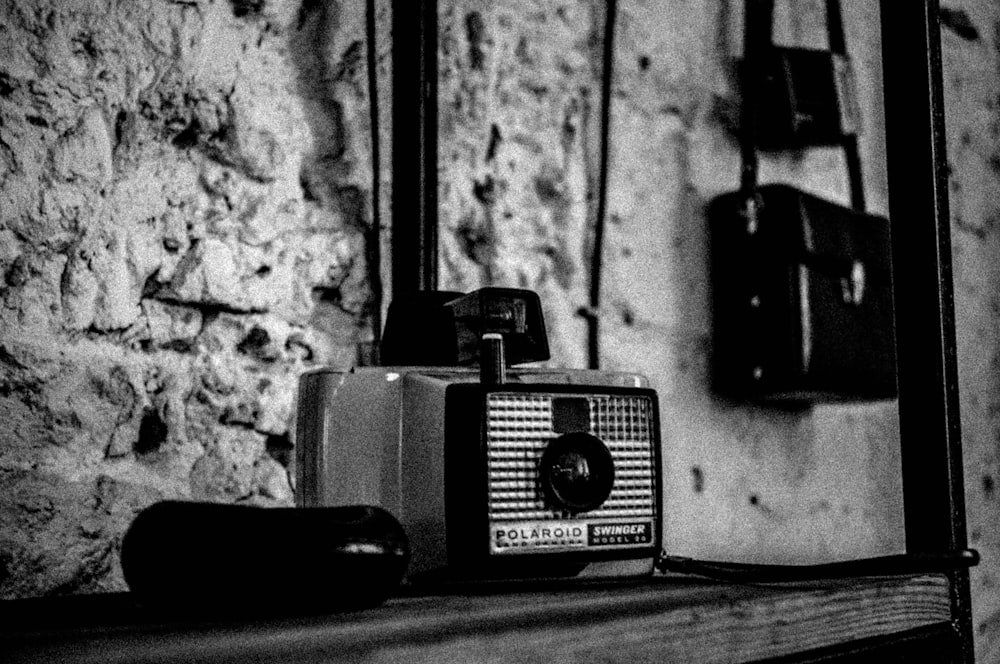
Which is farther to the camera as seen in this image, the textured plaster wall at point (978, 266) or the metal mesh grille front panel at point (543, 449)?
the textured plaster wall at point (978, 266)

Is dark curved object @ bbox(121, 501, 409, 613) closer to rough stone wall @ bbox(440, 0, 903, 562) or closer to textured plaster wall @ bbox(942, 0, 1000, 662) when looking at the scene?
rough stone wall @ bbox(440, 0, 903, 562)

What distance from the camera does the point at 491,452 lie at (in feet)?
1.95

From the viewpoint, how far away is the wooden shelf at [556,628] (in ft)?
1.22

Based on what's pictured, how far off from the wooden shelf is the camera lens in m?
0.06

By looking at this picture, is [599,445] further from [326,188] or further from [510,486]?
[326,188]

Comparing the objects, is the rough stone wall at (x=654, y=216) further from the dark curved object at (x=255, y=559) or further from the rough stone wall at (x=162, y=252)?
the dark curved object at (x=255, y=559)

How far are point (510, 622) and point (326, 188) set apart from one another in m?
0.60

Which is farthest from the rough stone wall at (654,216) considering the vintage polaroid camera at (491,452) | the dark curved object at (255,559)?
the dark curved object at (255,559)

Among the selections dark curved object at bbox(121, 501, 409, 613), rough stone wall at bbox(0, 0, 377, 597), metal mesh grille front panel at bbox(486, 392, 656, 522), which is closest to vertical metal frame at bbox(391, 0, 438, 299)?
rough stone wall at bbox(0, 0, 377, 597)

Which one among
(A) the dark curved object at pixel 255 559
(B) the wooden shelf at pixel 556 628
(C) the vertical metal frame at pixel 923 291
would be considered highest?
(C) the vertical metal frame at pixel 923 291

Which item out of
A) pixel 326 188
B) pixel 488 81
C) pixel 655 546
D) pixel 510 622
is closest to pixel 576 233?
pixel 488 81

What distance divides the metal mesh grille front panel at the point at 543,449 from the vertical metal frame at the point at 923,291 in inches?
7.0

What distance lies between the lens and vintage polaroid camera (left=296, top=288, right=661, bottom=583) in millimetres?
601

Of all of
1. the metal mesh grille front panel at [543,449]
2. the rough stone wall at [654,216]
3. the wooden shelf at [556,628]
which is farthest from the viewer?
the rough stone wall at [654,216]
